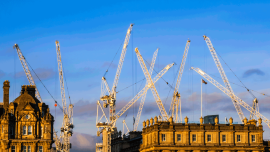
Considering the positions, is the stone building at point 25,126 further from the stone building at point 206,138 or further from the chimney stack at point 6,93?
the stone building at point 206,138

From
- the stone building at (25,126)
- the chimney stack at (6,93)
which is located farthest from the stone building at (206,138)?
the chimney stack at (6,93)

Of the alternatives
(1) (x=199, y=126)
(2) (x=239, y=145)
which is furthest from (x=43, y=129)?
(2) (x=239, y=145)

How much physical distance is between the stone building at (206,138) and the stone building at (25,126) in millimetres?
34059

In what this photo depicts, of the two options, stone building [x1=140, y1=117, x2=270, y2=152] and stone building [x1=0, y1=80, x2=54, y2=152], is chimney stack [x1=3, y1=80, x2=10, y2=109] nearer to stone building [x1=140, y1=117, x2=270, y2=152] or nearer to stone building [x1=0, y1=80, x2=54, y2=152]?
stone building [x1=0, y1=80, x2=54, y2=152]

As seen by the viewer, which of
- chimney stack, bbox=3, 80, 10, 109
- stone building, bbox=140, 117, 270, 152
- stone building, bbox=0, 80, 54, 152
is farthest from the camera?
chimney stack, bbox=3, 80, 10, 109

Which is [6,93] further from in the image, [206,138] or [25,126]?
[206,138]

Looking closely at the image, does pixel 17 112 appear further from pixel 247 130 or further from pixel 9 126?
pixel 247 130

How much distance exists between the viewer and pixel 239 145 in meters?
157

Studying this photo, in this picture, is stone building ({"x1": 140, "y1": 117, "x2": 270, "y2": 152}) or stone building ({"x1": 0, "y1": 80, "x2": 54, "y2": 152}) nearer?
stone building ({"x1": 140, "y1": 117, "x2": 270, "y2": 152})

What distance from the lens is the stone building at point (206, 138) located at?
155500 millimetres

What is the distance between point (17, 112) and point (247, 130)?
72.2m

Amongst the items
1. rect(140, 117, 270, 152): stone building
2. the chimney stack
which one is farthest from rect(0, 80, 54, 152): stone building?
rect(140, 117, 270, 152): stone building

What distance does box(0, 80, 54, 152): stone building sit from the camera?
159 metres

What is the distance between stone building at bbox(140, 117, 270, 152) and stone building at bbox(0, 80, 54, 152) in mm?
34059
